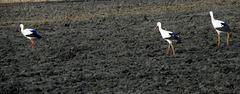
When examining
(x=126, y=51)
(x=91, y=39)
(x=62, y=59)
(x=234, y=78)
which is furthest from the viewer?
(x=91, y=39)

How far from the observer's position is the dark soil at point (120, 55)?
8.02 m

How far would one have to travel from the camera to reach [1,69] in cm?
960

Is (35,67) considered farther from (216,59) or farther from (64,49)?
(216,59)

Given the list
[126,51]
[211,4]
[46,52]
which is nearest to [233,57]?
[126,51]

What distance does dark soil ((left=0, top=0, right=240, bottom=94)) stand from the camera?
26.3ft

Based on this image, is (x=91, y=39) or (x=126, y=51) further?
(x=91, y=39)

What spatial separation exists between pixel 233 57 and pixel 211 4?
1167cm

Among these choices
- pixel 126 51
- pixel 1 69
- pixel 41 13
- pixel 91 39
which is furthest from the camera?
pixel 41 13

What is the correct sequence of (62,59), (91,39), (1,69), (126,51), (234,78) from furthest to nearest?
1. (91,39)
2. (126,51)
3. (62,59)
4. (1,69)
5. (234,78)

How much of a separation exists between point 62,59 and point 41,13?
11.3 meters

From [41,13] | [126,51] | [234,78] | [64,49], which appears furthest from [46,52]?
[41,13]

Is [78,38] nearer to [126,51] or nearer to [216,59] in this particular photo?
[126,51]

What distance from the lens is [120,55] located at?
1065 centimetres

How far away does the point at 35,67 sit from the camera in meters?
9.73
